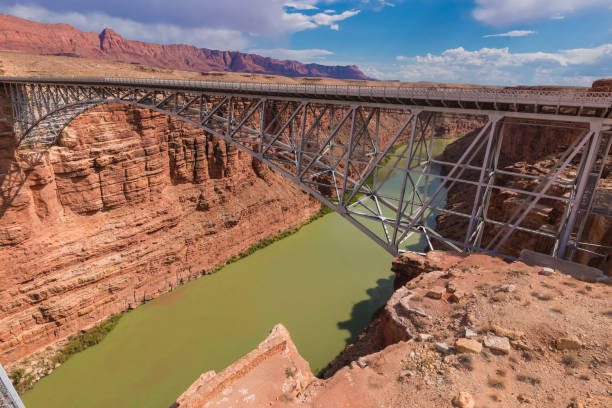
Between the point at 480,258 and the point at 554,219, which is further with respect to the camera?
the point at 554,219

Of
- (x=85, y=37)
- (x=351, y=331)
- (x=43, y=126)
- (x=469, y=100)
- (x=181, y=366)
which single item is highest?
(x=85, y=37)

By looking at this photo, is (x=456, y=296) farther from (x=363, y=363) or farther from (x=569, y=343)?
(x=363, y=363)

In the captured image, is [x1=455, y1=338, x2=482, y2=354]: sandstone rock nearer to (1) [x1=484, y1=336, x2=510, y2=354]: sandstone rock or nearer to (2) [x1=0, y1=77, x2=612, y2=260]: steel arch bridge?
(1) [x1=484, y1=336, x2=510, y2=354]: sandstone rock

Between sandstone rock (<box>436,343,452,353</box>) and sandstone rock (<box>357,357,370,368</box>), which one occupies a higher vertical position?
sandstone rock (<box>436,343,452,353</box>)

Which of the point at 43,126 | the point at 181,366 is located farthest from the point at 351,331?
the point at 43,126

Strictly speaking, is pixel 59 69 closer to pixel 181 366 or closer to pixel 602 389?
pixel 181 366

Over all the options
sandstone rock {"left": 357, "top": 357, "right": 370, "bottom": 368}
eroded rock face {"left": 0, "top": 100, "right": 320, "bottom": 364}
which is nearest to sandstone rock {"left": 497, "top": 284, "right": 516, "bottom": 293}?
sandstone rock {"left": 357, "top": 357, "right": 370, "bottom": 368}

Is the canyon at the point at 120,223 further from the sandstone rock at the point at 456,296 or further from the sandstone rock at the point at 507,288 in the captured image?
the sandstone rock at the point at 456,296
